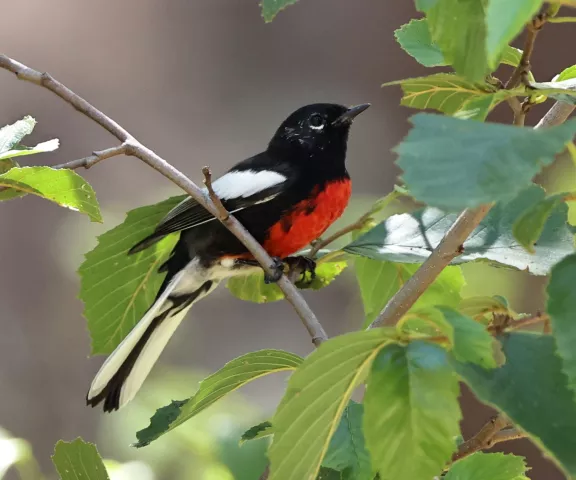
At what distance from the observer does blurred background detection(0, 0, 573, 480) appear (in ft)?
9.62

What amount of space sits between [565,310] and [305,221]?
Answer: 3.33ft

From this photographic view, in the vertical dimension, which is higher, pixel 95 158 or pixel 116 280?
pixel 95 158

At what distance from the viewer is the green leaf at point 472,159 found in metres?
0.29

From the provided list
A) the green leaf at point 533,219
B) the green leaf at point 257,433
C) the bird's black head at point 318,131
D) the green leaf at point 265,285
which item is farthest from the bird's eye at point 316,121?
the green leaf at point 533,219

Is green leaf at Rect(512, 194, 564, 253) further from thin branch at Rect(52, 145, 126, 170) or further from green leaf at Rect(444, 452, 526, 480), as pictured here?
thin branch at Rect(52, 145, 126, 170)

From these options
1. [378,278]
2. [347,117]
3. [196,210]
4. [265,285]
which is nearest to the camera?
[378,278]

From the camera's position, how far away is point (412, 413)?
0.38 m

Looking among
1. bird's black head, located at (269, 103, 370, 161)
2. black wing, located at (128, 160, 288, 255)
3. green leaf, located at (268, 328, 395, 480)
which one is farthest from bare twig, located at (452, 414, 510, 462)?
bird's black head, located at (269, 103, 370, 161)

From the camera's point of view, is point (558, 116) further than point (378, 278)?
No

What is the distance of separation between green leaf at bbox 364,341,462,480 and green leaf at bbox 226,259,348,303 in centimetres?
64

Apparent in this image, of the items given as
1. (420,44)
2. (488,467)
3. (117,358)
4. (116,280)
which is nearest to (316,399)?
(488,467)

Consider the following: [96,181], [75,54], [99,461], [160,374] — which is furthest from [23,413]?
[99,461]

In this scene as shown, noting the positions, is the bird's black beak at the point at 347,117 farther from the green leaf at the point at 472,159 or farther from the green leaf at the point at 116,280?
the green leaf at the point at 472,159

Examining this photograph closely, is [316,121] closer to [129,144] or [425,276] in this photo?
[129,144]
